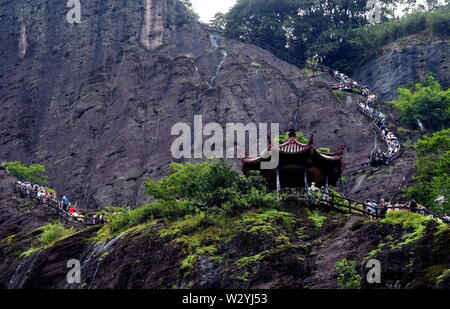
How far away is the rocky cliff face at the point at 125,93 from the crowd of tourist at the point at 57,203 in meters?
6.42

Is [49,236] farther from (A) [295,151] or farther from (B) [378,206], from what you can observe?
(B) [378,206]

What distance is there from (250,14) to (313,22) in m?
7.33

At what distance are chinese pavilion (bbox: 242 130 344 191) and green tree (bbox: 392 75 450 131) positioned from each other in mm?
23582

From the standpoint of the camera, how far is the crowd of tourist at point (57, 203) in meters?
43.2

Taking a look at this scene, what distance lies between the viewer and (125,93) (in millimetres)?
66750

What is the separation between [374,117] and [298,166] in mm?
24844

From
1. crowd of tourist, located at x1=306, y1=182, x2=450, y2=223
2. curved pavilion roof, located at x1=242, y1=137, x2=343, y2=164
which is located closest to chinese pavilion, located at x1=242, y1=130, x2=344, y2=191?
curved pavilion roof, located at x1=242, y1=137, x2=343, y2=164

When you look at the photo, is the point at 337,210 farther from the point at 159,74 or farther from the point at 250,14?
the point at 250,14

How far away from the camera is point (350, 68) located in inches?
3019

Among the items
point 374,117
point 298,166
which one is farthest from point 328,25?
point 298,166

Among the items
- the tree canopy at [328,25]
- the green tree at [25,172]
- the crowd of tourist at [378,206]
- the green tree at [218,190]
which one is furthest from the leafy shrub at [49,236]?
the tree canopy at [328,25]

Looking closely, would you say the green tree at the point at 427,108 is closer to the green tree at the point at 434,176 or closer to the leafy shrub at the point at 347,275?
the green tree at the point at 434,176
